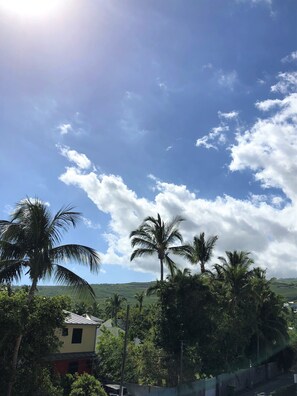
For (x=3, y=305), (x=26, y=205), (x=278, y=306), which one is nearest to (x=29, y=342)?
(x=3, y=305)

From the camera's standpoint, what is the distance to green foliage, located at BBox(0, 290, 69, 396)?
593 inches

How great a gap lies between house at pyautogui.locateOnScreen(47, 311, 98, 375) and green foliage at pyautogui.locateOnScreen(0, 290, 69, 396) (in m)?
14.7

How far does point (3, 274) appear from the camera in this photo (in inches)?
641

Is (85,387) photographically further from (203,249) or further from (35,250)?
(203,249)

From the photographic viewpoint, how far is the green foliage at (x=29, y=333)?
1505cm

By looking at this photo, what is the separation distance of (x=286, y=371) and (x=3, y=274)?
41270 millimetres

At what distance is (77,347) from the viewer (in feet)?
105

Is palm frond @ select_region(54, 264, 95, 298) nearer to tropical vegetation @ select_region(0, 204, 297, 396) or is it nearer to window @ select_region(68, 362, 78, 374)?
tropical vegetation @ select_region(0, 204, 297, 396)

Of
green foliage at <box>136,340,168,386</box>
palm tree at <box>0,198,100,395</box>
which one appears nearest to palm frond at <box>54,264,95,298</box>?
palm tree at <box>0,198,100,395</box>

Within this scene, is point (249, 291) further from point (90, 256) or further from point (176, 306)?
point (90, 256)

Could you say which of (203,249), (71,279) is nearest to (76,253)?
(71,279)

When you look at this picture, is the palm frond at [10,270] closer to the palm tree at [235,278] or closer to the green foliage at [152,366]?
the green foliage at [152,366]

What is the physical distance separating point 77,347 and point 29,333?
676 inches

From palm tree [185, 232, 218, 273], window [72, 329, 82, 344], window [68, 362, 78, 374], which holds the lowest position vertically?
window [68, 362, 78, 374]
